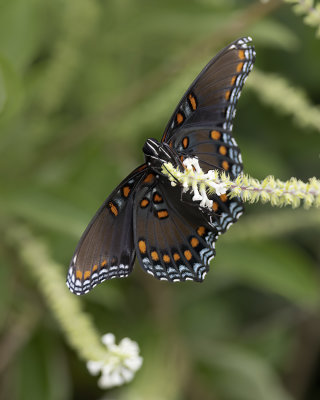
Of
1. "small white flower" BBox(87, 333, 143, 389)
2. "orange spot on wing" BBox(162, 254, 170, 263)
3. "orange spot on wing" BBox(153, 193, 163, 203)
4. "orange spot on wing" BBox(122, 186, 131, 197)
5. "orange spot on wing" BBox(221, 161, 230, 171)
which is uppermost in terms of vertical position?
"orange spot on wing" BBox(122, 186, 131, 197)

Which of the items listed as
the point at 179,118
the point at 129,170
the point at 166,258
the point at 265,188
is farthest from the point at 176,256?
the point at 129,170

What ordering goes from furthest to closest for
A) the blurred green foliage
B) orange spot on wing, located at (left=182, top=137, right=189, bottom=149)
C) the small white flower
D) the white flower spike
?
1. the blurred green foliage
2. orange spot on wing, located at (left=182, top=137, right=189, bottom=149)
3. the small white flower
4. the white flower spike

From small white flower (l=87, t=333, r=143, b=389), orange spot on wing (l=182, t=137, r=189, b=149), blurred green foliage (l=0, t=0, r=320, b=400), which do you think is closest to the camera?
small white flower (l=87, t=333, r=143, b=389)

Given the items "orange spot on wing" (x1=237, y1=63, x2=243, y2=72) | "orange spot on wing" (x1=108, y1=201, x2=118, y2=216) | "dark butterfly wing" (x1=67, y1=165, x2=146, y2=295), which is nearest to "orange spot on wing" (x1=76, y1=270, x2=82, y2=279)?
"dark butterfly wing" (x1=67, y1=165, x2=146, y2=295)

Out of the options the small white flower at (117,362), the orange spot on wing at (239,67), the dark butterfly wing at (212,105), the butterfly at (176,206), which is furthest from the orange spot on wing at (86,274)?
the orange spot on wing at (239,67)

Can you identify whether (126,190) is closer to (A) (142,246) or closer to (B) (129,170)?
(A) (142,246)

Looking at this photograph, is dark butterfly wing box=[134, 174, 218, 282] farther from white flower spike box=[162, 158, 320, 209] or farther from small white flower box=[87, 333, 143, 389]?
white flower spike box=[162, 158, 320, 209]

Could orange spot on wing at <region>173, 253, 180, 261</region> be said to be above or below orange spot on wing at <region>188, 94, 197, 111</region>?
below
